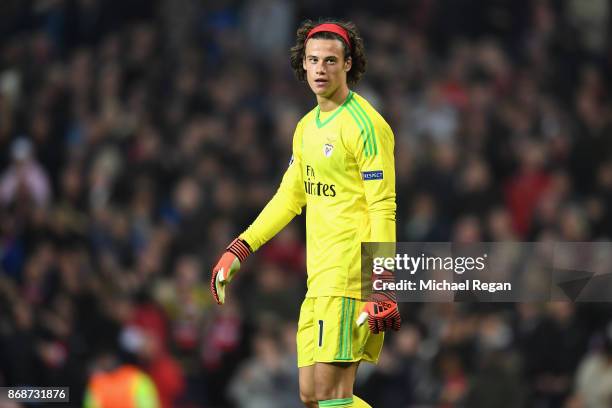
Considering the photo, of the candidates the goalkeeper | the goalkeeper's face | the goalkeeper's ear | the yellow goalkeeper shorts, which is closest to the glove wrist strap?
the goalkeeper

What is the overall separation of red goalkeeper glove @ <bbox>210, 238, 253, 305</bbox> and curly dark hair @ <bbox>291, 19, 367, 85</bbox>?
3.06ft

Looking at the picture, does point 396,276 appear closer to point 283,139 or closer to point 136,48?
point 283,139

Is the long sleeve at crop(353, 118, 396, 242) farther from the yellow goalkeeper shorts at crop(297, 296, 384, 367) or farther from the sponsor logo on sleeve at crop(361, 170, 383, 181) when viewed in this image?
the yellow goalkeeper shorts at crop(297, 296, 384, 367)

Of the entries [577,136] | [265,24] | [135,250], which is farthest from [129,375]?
[265,24]

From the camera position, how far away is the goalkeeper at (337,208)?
6609 millimetres

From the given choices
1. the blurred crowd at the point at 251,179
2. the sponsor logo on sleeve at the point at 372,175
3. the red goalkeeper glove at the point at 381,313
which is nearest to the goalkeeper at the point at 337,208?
the sponsor logo on sleeve at the point at 372,175

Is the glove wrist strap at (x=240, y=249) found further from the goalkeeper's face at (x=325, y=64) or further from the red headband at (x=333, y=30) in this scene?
the red headband at (x=333, y=30)

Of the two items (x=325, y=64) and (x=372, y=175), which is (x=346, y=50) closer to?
(x=325, y=64)

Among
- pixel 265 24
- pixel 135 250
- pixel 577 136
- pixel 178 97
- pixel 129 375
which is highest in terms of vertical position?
pixel 265 24

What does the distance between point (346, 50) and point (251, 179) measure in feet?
22.6

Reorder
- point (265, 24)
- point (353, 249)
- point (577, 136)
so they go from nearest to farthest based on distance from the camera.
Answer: point (353, 249) → point (577, 136) → point (265, 24)

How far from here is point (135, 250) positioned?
12977 millimetres

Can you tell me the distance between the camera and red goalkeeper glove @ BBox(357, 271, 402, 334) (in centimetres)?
637

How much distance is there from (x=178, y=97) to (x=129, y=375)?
478cm
